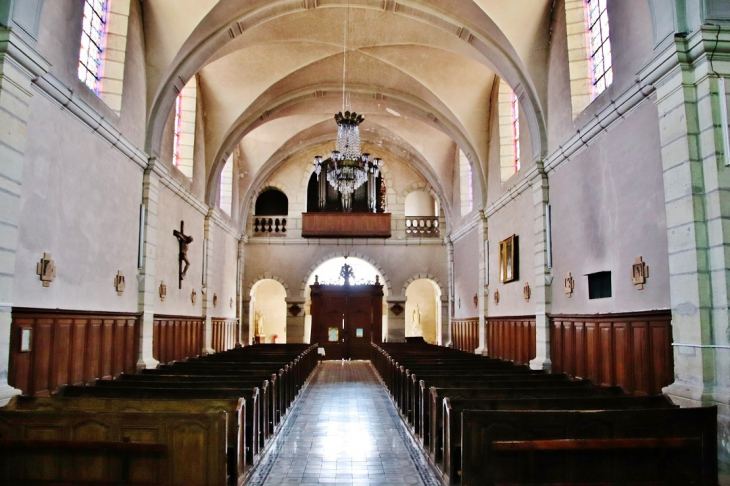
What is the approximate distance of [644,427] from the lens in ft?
17.2

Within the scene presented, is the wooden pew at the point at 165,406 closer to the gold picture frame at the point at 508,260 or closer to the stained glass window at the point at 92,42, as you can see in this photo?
the stained glass window at the point at 92,42

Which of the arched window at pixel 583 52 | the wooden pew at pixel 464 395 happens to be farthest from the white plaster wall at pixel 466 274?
the wooden pew at pixel 464 395

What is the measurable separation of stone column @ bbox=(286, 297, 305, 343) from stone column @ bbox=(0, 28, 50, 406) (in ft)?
49.8

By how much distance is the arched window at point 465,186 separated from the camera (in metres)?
18.4

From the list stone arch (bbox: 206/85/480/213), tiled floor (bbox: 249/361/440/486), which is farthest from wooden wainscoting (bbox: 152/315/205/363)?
stone arch (bbox: 206/85/480/213)

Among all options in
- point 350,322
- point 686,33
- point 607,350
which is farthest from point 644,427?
point 350,322

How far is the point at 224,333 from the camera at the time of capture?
17.7 m

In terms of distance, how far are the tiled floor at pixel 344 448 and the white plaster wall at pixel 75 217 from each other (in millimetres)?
3394

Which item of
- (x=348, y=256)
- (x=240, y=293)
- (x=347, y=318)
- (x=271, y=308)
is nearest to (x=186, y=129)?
(x=240, y=293)

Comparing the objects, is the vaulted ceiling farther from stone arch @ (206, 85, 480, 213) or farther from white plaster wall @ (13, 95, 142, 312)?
white plaster wall @ (13, 95, 142, 312)

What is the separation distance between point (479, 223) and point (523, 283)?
3.98 metres

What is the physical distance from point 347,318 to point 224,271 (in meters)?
5.71

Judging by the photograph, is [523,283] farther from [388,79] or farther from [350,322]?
[350,322]

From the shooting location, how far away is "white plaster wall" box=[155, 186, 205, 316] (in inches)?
461
